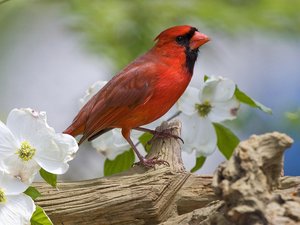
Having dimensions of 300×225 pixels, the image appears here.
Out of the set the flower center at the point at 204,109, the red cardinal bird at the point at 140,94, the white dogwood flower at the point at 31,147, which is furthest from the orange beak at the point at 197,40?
the white dogwood flower at the point at 31,147

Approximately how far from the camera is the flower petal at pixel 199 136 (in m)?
1.23

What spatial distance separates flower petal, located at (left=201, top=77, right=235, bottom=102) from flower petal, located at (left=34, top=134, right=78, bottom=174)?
0.94ft

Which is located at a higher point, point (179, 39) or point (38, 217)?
point (179, 39)

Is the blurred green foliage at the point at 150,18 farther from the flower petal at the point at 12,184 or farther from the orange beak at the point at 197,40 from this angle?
the flower petal at the point at 12,184

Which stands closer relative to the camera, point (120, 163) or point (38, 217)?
point (38, 217)

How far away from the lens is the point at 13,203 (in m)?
1.01

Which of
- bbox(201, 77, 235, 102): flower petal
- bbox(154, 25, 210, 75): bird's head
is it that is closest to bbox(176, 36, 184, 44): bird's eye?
bbox(154, 25, 210, 75): bird's head

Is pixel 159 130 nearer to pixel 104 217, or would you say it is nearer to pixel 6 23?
pixel 104 217

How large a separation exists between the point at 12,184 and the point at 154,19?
2.15ft

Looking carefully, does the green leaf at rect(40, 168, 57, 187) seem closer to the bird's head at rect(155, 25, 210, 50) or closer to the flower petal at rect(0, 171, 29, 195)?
the flower petal at rect(0, 171, 29, 195)

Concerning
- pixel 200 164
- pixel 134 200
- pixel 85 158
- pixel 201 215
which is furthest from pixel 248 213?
pixel 85 158

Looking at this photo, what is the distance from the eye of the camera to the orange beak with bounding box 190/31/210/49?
1.28 meters

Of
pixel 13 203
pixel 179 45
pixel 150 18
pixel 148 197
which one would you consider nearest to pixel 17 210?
pixel 13 203

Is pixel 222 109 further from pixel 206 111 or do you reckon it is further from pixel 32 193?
pixel 32 193
